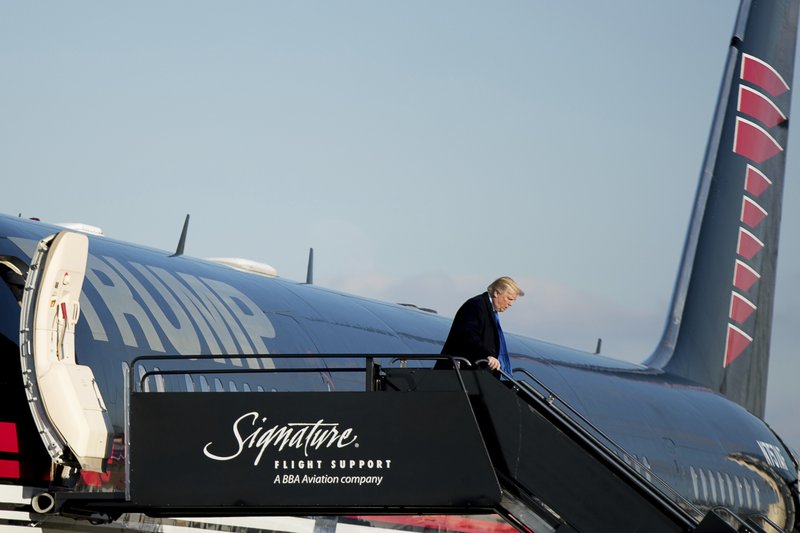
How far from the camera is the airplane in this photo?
906 cm

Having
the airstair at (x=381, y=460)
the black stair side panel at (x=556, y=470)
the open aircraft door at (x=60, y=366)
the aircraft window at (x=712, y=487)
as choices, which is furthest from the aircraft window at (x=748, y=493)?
the open aircraft door at (x=60, y=366)

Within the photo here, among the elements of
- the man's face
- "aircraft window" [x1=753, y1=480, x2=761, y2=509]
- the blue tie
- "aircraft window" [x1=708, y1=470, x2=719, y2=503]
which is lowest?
"aircraft window" [x1=753, y1=480, x2=761, y2=509]

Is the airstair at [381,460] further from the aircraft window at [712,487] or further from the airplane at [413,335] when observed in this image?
the aircraft window at [712,487]

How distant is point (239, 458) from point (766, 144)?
2259cm

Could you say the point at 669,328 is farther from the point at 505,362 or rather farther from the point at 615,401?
the point at 505,362

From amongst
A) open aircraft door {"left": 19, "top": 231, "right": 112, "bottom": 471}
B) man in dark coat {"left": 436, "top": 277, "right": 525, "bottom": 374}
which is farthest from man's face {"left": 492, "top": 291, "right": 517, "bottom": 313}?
open aircraft door {"left": 19, "top": 231, "right": 112, "bottom": 471}

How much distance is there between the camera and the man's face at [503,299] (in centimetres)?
988

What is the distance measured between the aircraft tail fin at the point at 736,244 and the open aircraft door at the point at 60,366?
18419mm

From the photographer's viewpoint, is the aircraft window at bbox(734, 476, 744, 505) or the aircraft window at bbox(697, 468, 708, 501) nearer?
the aircraft window at bbox(697, 468, 708, 501)

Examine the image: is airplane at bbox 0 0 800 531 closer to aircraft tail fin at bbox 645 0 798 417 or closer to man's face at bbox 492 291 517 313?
aircraft tail fin at bbox 645 0 798 417

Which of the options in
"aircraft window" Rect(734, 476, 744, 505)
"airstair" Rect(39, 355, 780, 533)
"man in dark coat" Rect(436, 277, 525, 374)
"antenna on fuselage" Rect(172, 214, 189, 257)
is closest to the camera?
"airstair" Rect(39, 355, 780, 533)

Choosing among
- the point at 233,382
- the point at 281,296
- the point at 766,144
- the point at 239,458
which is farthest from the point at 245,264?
the point at 766,144

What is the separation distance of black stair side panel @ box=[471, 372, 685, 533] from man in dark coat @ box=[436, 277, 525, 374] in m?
0.91

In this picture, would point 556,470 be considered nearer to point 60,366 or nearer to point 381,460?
point 381,460
